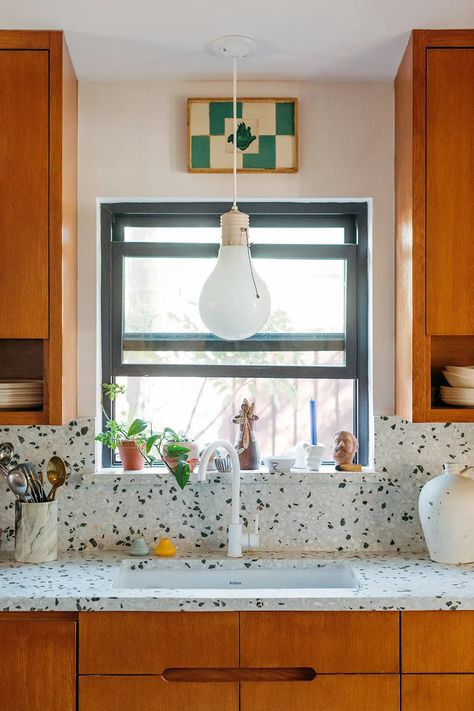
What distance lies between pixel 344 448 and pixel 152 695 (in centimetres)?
108

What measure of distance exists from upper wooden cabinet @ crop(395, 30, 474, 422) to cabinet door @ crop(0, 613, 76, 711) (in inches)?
51.1

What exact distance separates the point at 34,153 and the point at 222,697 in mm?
1810

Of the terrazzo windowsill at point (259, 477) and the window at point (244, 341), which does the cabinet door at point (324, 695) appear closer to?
the terrazzo windowsill at point (259, 477)

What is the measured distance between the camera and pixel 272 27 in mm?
2391

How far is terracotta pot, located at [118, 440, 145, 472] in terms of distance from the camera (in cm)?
274

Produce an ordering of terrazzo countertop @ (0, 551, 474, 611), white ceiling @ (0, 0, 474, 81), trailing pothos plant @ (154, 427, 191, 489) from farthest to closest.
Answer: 1. trailing pothos plant @ (154, 427, 191, 489)
2. white ceiling @ (0, 0, 474, 81)
3. terrazzo countertop @ (0, 551, 474, 611)

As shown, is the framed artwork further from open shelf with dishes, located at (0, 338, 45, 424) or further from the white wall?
open shelf with dishes, located at (0, 338, 45, 424)

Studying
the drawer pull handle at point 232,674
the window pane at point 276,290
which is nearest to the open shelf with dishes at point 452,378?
the window pane at point 276,290

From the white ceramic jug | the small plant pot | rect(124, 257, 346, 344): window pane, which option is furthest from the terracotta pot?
the white ceramic jug

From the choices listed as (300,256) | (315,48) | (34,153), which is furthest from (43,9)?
(300,256)

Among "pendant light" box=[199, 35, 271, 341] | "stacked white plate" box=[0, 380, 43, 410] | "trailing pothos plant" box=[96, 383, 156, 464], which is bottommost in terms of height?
"trailing pothos plant" box=[96, 383, 156, 464]

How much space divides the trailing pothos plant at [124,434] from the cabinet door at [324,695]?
3.01 feet

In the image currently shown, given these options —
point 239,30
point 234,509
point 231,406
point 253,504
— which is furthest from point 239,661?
point 239,30

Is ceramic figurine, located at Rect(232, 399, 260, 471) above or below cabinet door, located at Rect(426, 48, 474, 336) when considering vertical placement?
below
